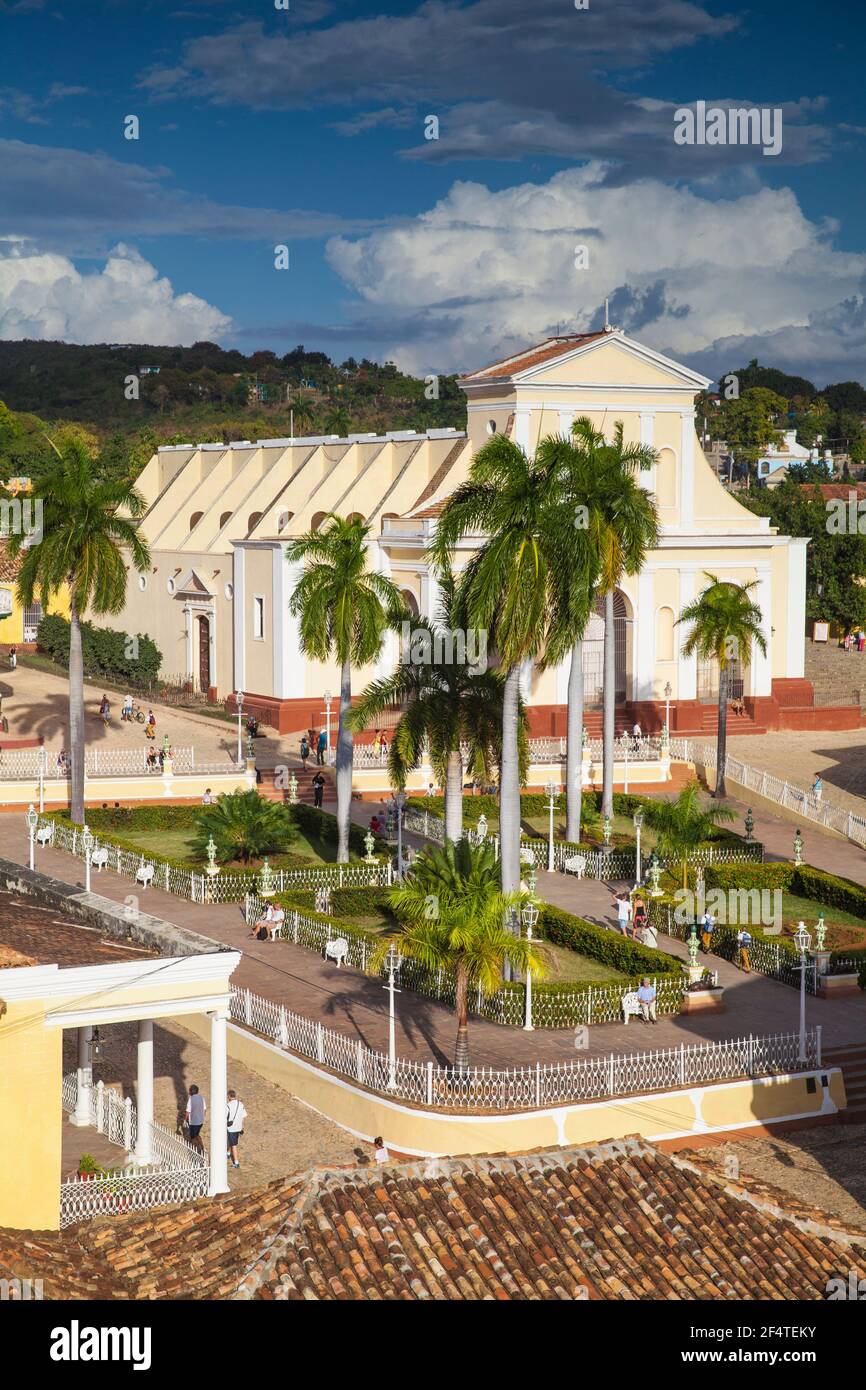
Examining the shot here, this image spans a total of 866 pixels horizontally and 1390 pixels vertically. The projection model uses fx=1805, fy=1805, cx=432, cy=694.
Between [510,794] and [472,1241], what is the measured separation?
50.3 ft

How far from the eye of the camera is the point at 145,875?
113ft

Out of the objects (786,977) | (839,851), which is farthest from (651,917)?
(839,851)

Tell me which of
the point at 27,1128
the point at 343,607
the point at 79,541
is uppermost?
the point at 79,541

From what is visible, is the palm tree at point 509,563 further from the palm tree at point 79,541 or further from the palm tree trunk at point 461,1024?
the palm tree at point 79,541

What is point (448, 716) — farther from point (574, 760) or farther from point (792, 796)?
point (792, 796)

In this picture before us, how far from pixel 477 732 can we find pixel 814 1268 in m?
17.1

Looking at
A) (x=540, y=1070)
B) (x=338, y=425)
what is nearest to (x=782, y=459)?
(x=338, y=425)

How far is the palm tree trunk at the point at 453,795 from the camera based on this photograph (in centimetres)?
3066

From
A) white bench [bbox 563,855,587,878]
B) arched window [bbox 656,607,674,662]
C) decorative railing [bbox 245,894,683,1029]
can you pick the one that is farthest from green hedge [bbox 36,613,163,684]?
decorative railing [bbox 245,894,683,1029]

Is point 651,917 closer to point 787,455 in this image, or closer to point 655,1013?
point 655,1013

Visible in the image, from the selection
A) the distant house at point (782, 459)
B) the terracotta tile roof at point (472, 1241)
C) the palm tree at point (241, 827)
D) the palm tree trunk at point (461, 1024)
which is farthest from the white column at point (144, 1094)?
the distant house at point (782, 459)

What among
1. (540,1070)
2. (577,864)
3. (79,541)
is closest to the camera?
(540,1070)

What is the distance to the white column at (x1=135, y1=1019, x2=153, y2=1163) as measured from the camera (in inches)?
760

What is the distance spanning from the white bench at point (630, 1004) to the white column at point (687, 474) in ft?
96.0
